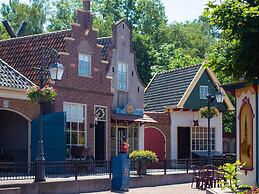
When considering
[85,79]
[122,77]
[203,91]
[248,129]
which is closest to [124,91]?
[122,77]

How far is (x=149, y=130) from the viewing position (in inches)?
1473

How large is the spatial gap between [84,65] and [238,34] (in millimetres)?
17801

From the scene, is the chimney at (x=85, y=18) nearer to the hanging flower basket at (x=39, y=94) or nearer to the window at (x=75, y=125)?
the window at (x=75, y=125)

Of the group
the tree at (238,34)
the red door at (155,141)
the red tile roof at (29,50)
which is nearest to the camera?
the tree at (238,34)

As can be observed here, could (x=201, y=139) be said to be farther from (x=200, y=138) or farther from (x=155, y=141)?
(x=155, y=141)

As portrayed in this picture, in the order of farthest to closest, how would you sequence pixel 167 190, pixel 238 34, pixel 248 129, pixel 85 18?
pixel 85 18
pixel 167 190
pixel 248 129
pixel 238 34

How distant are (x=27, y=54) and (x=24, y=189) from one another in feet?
37.9

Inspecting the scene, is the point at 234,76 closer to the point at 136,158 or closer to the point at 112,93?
the point at 136,158

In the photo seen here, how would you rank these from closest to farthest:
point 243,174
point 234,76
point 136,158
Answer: point 234,76 → point 243,174 → point 136,158

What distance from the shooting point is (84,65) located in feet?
97.3

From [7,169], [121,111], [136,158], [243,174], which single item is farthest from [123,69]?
[243,174]

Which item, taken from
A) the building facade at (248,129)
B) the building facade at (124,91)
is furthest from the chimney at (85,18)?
the building facade at (248,129)

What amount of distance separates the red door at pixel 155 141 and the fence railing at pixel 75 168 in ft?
20.5

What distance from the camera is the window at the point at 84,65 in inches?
1156
